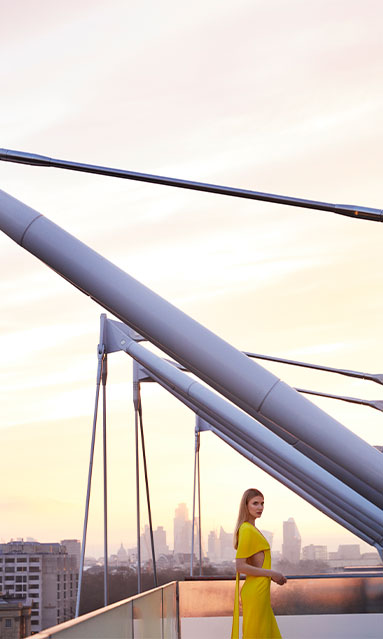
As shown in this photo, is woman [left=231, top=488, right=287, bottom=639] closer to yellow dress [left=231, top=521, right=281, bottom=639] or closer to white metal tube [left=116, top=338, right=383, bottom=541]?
yellow dress [left=231, top=521, right=281, bottom=639]

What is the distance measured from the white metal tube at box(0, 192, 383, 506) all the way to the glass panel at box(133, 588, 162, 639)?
210 cm

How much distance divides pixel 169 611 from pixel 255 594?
490 cm

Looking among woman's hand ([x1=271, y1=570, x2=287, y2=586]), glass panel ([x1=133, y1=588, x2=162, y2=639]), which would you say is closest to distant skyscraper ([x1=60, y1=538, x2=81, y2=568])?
glass panel ([x1=133, y1=588, x2=162, y2=639])

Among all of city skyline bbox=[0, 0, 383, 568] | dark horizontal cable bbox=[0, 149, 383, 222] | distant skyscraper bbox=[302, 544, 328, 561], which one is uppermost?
city skyline bbox=[0, 0, 383, 568]

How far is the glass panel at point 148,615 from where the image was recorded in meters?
8.02

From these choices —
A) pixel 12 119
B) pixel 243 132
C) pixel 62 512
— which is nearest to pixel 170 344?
pixel 12 119

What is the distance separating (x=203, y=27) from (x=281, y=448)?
8.67 metres

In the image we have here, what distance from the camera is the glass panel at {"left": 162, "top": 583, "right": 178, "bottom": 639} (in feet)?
37.5

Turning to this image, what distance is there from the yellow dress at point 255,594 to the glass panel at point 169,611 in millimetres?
3368

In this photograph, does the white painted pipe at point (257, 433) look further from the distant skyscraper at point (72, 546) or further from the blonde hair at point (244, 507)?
the distant skyscraper at point (72, 546)

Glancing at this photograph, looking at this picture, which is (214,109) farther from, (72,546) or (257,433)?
(72,546)

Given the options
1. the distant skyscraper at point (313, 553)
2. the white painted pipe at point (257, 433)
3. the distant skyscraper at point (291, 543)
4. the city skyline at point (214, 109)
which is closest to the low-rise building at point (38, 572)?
the distant skyscraper at point (313, 553)

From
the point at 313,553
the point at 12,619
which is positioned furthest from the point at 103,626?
the point at 313,553

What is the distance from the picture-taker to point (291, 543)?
218ft
